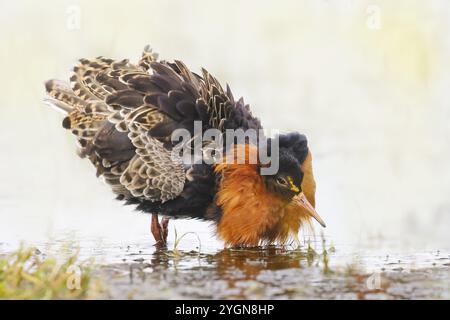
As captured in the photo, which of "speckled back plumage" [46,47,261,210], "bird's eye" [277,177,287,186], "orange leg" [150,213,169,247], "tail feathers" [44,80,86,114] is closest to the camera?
"bird's eye" [277,177,287,186]

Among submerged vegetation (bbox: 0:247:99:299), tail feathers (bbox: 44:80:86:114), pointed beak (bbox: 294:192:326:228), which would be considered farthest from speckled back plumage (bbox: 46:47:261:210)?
submerged vegetation (bbox: 0:247:99:299)

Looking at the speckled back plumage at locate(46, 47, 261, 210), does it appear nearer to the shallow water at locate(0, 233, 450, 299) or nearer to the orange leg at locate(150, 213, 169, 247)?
the orange leg at locate(150, 213, 169, 247)

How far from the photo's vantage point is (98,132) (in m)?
11.0

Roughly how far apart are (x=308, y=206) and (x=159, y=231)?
2.18m

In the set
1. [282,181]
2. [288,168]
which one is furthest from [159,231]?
[288,168]

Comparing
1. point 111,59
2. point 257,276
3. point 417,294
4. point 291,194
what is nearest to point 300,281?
point 257,276

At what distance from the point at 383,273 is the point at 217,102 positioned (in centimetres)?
352

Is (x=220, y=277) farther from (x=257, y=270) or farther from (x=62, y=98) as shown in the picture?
(x=62, y=98)

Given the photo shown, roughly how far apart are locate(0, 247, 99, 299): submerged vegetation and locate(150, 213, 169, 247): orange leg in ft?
8.48

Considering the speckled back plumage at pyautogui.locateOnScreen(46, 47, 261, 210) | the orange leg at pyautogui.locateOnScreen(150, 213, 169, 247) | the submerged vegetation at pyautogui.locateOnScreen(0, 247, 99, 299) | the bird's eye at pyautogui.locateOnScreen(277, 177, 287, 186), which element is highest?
the speckled back plumage at pyautogui.locateOnScreen(46, 47, 261, 210)

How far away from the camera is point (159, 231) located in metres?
11.1

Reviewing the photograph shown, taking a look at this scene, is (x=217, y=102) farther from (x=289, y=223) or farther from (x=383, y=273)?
(x=383, y=273)

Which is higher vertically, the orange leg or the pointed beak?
the pointed beak

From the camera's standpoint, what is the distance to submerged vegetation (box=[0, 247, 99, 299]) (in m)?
7.79
